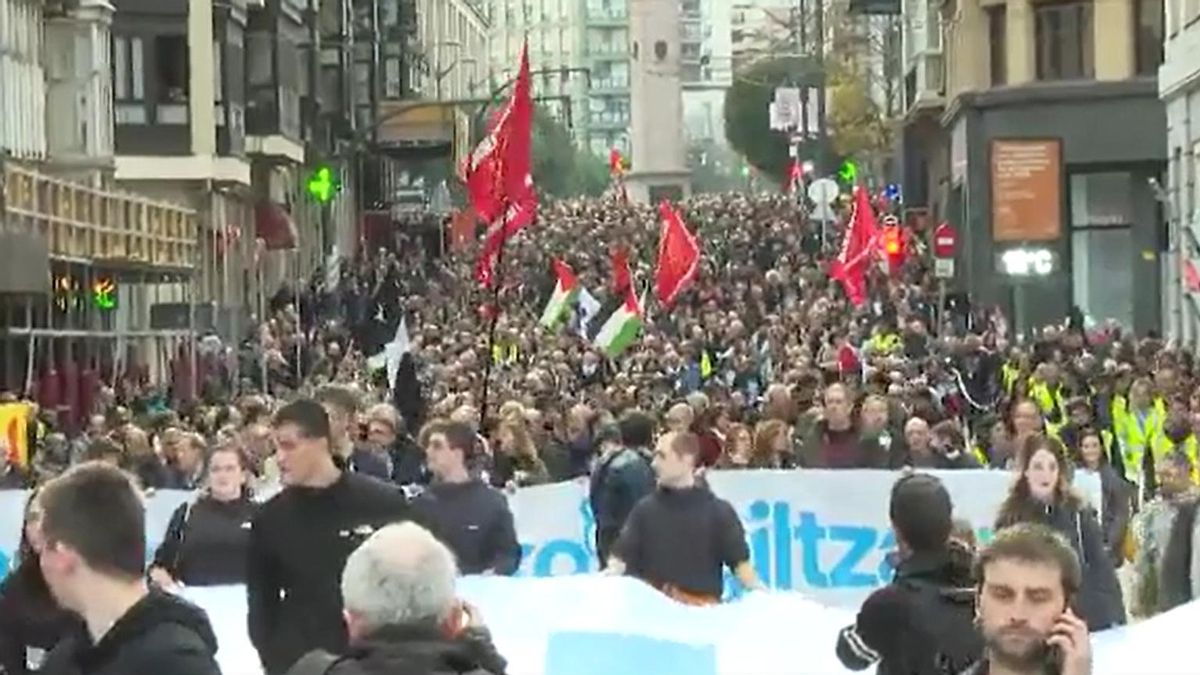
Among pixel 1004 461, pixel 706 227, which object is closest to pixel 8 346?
pixel 1004 461

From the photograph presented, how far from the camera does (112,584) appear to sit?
6.06 meters

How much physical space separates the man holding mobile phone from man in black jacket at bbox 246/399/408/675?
11.6 feet

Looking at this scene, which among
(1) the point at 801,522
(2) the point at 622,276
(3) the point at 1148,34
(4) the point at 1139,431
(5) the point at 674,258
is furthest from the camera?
(3) the point at 1148,34

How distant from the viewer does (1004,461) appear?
1944 centimetres

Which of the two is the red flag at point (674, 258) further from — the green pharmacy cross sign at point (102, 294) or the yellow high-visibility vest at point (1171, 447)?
the yellow high-visibility vest at point (1171, 447)

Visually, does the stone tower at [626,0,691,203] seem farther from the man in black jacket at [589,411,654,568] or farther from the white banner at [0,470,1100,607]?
the man in black jacket at [589,411,654,568]

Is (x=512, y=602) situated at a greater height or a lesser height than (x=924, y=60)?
lesser

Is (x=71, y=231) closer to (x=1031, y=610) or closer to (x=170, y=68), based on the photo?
(x=170, y=68)

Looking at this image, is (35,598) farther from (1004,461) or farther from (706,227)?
(706,227)

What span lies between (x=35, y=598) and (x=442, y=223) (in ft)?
273

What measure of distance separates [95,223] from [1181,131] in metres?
15.3

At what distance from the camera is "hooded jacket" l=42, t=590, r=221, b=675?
5.99 meters

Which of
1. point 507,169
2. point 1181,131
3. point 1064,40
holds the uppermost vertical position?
point 1064,40

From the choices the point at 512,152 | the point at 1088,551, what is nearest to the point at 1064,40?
the point at 512,152
